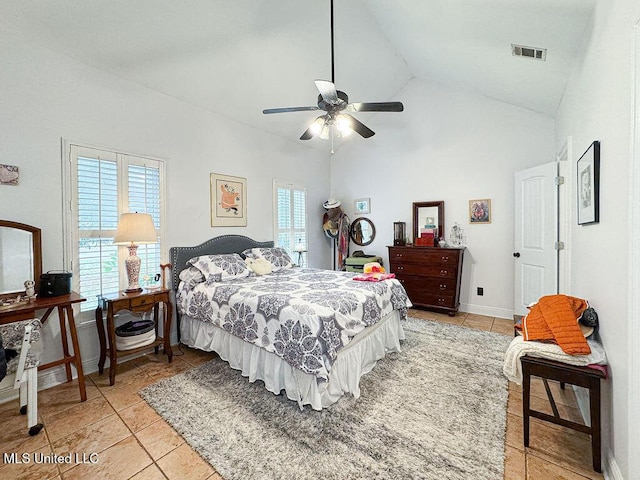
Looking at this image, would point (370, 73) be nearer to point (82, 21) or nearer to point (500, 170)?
point (500, 170)

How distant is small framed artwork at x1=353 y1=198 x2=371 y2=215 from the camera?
5.34 m

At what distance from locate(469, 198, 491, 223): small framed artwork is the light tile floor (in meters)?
2.47

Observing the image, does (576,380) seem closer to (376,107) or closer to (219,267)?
(376,107)

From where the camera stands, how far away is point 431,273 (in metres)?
4.27

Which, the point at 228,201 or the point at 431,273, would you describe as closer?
the point at 228,201

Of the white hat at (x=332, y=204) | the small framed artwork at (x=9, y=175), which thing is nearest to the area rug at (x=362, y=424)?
the small framed artwork at (x=9, y=175)

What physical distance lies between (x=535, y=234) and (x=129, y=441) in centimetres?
445

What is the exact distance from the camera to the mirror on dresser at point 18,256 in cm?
222

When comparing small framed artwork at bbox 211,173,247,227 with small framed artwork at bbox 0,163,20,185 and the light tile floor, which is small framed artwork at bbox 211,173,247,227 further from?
the light tile floor

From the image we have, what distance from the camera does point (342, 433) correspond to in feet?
5.97

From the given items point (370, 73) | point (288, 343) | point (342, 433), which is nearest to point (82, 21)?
point (288, 343)

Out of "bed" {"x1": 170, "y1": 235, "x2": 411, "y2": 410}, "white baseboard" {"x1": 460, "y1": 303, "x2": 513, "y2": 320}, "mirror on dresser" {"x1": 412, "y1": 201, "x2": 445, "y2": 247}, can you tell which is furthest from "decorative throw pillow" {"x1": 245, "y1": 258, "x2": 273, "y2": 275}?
"white baseboard" {"x1": 460, "y1": 303, "x2": 513, "y2": 320}

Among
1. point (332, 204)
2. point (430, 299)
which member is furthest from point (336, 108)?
point (430, 299)

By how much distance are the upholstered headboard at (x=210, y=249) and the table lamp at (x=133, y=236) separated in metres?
0.54
